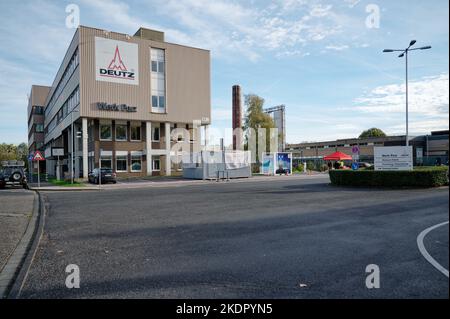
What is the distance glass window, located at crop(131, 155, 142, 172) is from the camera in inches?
1556

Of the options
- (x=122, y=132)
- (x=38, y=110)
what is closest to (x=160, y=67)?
(x=122, y=132)

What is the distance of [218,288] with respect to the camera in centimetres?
426

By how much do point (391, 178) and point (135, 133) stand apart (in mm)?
30654

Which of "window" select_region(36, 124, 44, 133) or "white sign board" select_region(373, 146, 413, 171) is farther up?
"window" select_region(36, 124, 44, 133)

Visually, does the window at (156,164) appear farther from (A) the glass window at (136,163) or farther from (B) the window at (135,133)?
(B) the window at (135,133)

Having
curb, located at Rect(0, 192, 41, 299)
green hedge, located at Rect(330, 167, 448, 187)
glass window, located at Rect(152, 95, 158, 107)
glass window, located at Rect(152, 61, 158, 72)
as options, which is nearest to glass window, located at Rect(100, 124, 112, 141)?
glass window, located at Rect(152, 95, 158, 107)

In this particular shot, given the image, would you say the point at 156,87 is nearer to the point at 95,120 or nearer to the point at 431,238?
the point at 95,120

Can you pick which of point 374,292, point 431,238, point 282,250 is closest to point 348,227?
point 431,238

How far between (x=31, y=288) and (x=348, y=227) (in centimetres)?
688

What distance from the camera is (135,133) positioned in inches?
1598

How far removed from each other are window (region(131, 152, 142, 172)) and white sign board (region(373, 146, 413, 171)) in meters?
28.5

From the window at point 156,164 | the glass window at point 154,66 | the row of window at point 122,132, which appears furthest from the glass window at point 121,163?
the glass window at point 154,66

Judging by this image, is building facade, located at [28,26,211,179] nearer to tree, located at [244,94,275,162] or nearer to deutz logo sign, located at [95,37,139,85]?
deutz logo sign, located at [95,37,139,85]

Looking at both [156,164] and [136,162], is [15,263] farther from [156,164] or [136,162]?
[156,164]
